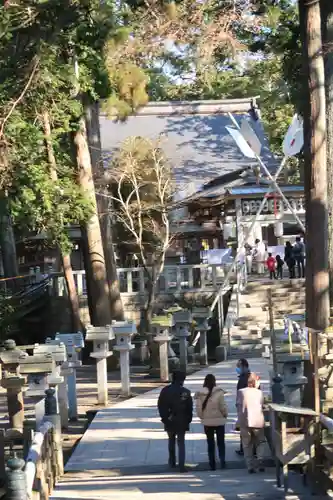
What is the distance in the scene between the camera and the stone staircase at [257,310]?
83.7 ft

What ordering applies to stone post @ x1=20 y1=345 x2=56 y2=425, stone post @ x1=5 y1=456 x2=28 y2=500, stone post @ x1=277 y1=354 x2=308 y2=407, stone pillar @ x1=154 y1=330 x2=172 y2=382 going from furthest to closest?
1. stone pillar @ x1=154 y1=330 x2=172 y2=382
2. stone post @ x1=20 y1=345 x2=56 y2=425
3. stone post @ x1=277 y1=354 x2=308 y2=407
4. stone post @ x1=5 y1=456 x2=28 y2=500

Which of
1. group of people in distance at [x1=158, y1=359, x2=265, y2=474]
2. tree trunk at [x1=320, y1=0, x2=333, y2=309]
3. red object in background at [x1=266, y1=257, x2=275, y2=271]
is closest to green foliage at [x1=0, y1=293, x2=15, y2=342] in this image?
red object in background at [x1=266, y1=257, x2=275, y2=271]

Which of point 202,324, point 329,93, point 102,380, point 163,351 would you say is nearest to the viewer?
point 329,93

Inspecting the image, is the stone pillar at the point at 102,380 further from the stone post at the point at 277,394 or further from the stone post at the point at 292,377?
the stone post at the point at 277,394

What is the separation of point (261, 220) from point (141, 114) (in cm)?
1132

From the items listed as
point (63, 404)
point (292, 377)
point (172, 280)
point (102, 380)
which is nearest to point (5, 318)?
point (172, 280)

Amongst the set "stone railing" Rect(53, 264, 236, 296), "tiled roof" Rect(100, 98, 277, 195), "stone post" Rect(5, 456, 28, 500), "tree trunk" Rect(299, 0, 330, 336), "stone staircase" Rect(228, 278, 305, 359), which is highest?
"tiled roof" Rect(100, 98, 277, 195)

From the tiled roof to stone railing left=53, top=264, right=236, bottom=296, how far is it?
18.2 feet

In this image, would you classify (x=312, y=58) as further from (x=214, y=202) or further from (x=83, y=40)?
(x=214, y=202)

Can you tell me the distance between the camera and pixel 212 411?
11805mm

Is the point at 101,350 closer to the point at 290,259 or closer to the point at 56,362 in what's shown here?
the point at 56,362

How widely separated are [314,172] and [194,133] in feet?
89.5

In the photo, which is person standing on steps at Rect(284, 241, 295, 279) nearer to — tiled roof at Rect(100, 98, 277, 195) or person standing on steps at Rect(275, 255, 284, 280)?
person standing on steps at Rect(275, 255, 284, 280)

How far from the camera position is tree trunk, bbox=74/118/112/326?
25562 millimetres
